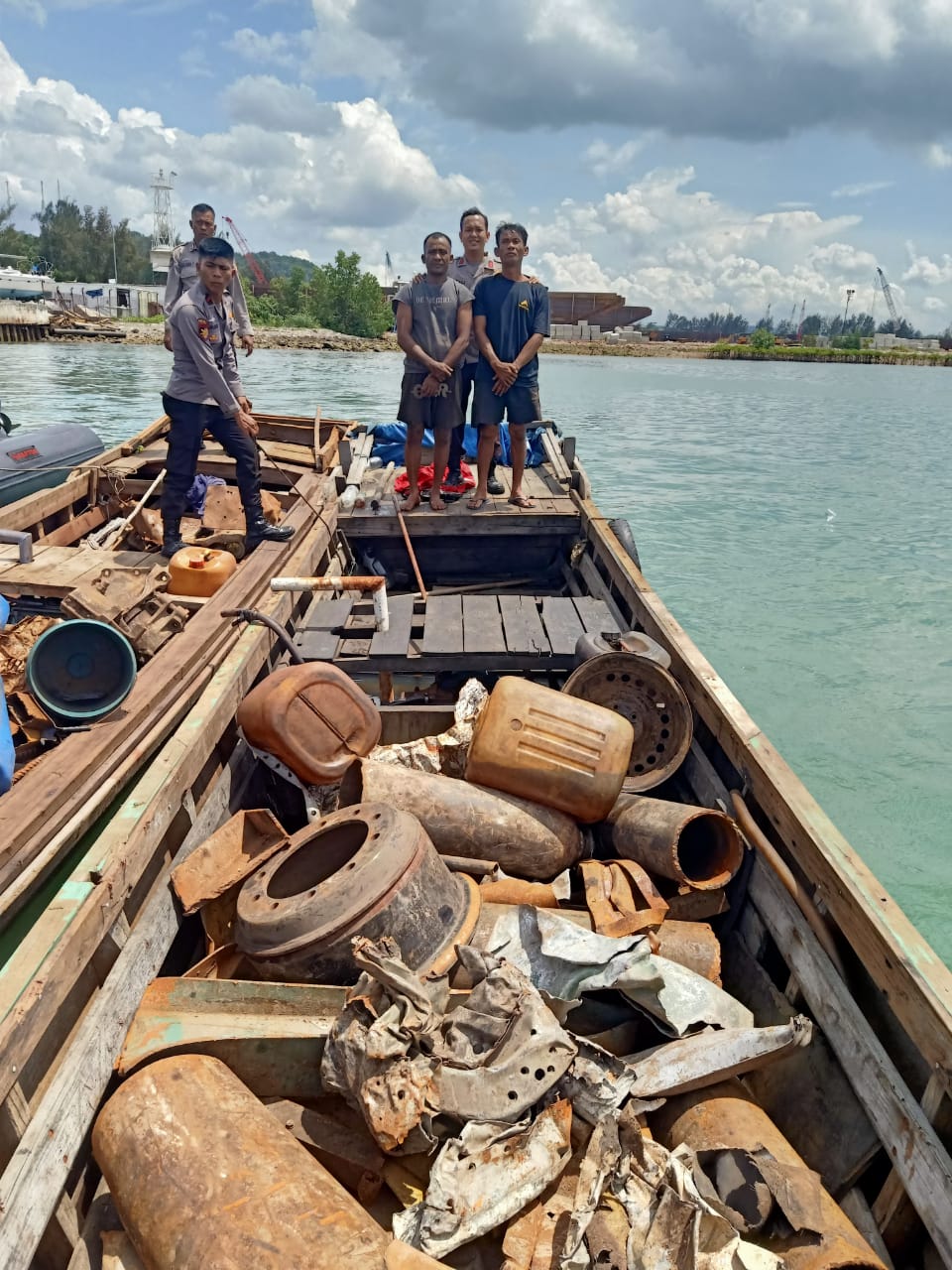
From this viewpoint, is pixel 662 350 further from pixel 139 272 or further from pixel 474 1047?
pixel 474 1047

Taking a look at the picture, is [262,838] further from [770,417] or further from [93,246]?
[93,246]

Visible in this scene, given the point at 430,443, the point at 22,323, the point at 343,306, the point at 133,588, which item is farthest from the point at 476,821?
the point at 343,306

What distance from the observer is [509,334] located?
231 inches

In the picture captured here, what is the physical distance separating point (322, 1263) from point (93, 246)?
394 ft

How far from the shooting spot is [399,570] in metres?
6.81

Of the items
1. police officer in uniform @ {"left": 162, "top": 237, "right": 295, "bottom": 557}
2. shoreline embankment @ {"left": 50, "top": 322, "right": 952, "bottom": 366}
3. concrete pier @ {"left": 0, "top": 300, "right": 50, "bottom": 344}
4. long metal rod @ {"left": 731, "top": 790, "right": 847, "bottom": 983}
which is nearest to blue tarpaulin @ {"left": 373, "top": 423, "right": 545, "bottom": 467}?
police officer in uniform @ {"left": 162, "top": 237, "right": 295, "bottom": 557}

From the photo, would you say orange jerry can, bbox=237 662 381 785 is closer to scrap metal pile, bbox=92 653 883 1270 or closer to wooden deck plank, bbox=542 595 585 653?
scrap metal pile, bbox=92 653 883 1270

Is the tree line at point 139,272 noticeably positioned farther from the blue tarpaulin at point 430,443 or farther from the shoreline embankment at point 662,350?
the blue tarpaulin at point 430,443

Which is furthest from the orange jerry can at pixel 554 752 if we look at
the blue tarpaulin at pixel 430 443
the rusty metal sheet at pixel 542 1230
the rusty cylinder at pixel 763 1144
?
the blue tarpaulin at pixel 430 443

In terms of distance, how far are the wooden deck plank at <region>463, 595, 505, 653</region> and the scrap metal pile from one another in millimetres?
1028

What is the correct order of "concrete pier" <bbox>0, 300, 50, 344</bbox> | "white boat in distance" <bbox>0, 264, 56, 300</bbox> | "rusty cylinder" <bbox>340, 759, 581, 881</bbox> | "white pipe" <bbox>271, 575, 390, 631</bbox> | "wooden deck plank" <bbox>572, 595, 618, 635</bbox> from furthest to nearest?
"white boat in distance" <bbox>0, 264, 56, 300</bbox>, "concrete pier" <bbox>0, 300, 50, 344</bbox>, "wooden deck plank" <bbox>572, 595, 618, 635</bbox>, "white pipe" <bbox>271, 575, 390, 631</bbox>, "rusty cylinder" <bbox>340, 759, 581, 881</bbox>

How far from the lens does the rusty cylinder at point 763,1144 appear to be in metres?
1.82

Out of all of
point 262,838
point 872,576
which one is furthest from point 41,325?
point 262,838

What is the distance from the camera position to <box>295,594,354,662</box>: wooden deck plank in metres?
4.21
